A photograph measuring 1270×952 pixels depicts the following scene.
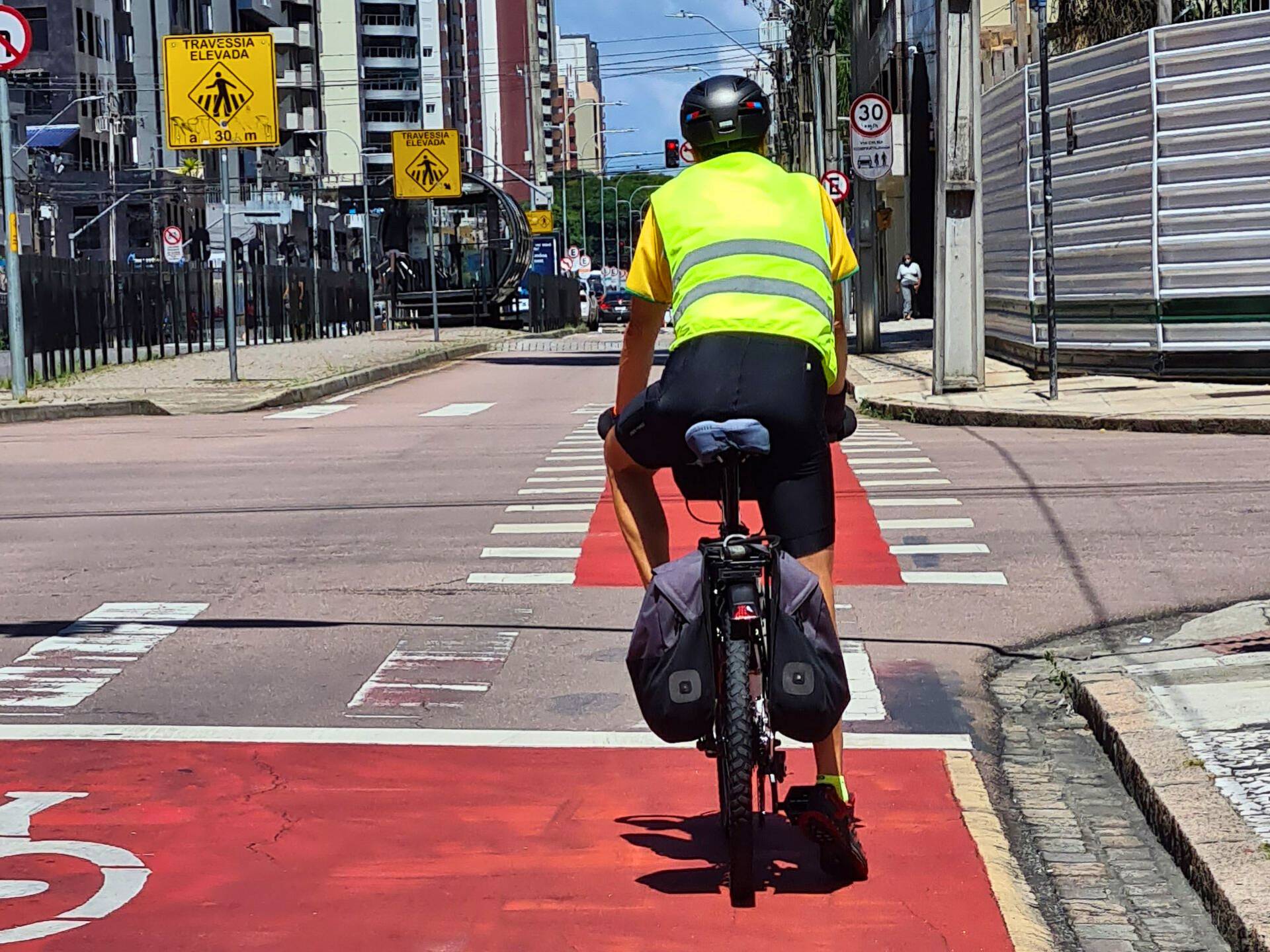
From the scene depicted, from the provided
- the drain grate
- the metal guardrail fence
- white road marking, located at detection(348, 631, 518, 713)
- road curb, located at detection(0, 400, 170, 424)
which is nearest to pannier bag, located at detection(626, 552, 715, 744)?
white road marking, located at detection(348, 631, 518, 713)

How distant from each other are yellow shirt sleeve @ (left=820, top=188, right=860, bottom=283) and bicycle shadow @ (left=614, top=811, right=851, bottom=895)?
1422 mm

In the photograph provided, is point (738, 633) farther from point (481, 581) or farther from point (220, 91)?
point (220, 91)

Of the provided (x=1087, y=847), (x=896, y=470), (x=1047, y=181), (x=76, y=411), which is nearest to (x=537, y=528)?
(x=896, y=470)

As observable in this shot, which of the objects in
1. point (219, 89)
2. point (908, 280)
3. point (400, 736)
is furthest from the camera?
point (908, 280)

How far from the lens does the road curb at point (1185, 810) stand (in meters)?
4.45

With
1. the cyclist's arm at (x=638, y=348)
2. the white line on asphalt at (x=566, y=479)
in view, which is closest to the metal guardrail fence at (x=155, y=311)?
the white line on asphalt at (x=566, y=479)

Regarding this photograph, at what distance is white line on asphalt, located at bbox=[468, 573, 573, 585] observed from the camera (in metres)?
9.90

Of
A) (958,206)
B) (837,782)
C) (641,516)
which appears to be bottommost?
(837,782)

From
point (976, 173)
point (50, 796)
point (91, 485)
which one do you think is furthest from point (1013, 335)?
point (50, 796)

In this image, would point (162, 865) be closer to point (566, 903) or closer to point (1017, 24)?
point (566, 903)

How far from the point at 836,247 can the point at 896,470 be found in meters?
9.81

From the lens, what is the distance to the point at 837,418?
503cm

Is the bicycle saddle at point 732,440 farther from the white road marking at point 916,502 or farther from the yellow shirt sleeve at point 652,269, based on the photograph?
the white road marking at point 916,502

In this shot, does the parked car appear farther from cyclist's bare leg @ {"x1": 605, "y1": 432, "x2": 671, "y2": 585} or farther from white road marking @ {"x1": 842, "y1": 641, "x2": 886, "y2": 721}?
cyclist's bare leg @ {"x1": 605, "y1": 432, "x2": 671, "y2": 585}
